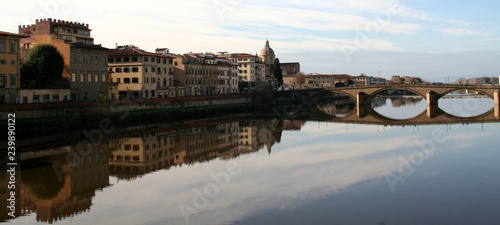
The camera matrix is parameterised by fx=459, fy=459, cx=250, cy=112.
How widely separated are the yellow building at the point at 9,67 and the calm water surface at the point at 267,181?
29.7 ft

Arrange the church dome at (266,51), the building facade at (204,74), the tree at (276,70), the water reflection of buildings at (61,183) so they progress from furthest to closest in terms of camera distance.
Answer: the church dome at (266,51) < the tree at (276,70) < the building facade at (204,74) < the water reflection of buildings at (61,183)

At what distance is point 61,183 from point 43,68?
2132 centimetres

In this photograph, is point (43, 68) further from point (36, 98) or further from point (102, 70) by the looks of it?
point (102, 70)

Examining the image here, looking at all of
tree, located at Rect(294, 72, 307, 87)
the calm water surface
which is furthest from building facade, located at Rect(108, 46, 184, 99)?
tree, located at Rect(294, 72, 307, 87)

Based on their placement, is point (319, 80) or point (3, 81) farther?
point (319, 80)

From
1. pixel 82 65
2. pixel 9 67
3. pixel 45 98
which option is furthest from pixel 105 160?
pixel 82 65

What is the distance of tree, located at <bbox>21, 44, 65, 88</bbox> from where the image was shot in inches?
1377

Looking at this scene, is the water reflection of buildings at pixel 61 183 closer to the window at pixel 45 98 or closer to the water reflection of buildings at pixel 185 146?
the water reflection of buildings at pixel 185 146

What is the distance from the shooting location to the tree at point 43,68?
3497cm

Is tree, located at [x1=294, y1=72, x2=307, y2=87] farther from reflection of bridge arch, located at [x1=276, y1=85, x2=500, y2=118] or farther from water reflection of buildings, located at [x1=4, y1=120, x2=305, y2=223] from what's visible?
water reflection of buildings, located at [x1=4, y1=120, x2=305, y2=223]

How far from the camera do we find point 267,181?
57.1ft

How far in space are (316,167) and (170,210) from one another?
8047 mm

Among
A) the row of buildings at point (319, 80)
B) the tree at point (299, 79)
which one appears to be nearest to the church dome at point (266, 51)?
the row of buildings at point (319, 80)

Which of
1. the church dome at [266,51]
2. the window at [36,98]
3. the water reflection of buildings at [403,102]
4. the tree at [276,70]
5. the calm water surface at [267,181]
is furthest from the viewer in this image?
the church dome at [266,51]
